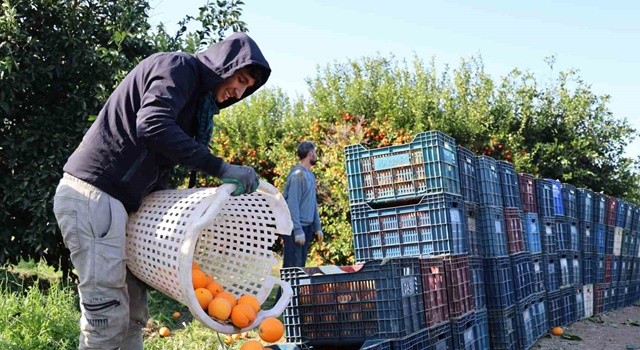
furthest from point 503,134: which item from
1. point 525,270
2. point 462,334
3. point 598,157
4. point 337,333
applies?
point 337,333

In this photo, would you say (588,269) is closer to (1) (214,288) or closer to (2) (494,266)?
(2) (494,266)

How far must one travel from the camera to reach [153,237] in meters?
2.97

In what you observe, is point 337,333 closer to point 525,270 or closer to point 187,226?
point 187,226

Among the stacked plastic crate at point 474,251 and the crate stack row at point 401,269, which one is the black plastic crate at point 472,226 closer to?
the stacked plastic crate at point 474,251

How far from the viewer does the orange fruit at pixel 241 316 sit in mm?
3027

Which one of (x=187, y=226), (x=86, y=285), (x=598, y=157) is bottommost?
(x=86, y=285)

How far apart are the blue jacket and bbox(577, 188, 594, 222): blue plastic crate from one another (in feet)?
13.8

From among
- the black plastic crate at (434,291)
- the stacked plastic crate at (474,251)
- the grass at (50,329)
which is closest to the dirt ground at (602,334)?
the stacked plastic crate at (474,251)

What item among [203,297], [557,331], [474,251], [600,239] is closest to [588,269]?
[600,239]

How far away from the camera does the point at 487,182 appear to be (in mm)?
6148

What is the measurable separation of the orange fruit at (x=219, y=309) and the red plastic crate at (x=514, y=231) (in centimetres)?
400

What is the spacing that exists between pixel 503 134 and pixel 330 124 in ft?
11.8

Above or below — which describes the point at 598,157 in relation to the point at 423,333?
above

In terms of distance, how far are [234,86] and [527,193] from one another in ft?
16.7
